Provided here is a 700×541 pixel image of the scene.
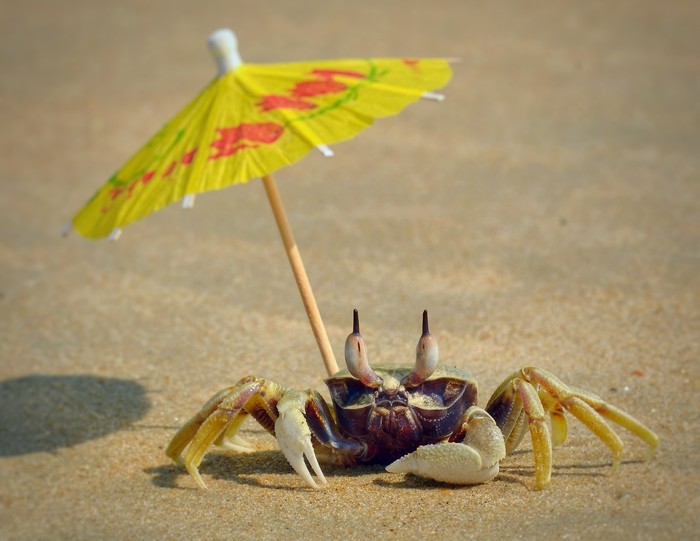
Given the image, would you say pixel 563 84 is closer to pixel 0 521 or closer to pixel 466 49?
pixel 466 49

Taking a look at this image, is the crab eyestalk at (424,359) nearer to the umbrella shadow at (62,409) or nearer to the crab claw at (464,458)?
the crab claw at (464,458)

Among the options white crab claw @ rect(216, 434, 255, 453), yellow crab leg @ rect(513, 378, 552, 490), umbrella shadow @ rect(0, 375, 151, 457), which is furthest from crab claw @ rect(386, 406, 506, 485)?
umbrella shadow @ rect(0, 375, 151, 457)

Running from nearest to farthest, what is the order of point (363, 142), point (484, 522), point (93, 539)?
point (484, 522) < point (93, 539) < point (363, 142)

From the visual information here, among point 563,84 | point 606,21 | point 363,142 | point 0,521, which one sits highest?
point 606,21

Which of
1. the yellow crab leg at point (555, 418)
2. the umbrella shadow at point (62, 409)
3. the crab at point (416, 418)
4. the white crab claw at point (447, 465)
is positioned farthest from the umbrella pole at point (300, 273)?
the umbrella shadow at point (62, 409)

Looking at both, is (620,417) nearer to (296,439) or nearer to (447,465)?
(447,465)

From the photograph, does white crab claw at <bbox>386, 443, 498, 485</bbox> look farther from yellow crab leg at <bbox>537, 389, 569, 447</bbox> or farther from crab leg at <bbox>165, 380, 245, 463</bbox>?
crab leg at <bbox>165, 380, 245, 463</bbox>

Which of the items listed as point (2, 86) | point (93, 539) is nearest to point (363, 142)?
point (2, 86)
